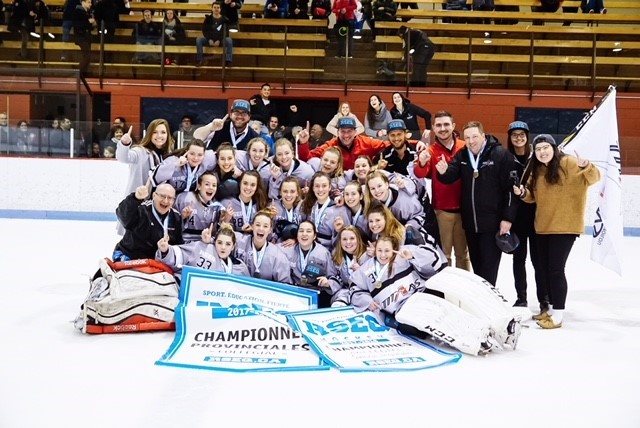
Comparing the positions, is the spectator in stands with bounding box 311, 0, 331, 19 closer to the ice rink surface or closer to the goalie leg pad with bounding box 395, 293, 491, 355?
the ice rink surface

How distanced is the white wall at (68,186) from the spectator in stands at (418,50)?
3.44m

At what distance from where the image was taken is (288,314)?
3.75 meters

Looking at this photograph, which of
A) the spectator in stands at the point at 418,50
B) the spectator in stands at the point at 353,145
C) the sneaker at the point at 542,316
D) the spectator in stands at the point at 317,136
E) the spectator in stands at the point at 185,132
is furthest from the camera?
the spectator in stands at the point at 418,50

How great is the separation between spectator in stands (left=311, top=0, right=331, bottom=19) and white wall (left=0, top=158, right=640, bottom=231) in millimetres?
4882

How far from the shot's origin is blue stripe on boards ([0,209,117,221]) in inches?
363

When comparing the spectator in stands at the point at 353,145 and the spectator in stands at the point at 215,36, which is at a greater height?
the spectator in stands at the point at 215,36

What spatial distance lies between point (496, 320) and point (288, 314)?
1107 mm

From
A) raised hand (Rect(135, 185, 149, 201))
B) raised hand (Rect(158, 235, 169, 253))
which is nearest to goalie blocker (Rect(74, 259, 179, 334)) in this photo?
raised hand (Rect(158, 235, 169, 253))

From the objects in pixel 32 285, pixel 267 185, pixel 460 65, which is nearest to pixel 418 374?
pixel 267 185

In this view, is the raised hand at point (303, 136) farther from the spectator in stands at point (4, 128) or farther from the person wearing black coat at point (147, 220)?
the spectator in stands at point (4, 128)

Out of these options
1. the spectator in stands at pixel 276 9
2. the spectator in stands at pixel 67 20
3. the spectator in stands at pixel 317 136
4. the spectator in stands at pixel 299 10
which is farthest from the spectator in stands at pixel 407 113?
the spectator in stands at pixel 67 20

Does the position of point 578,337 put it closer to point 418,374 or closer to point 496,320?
point 496,320

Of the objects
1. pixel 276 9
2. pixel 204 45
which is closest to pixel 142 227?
pixel 204 45

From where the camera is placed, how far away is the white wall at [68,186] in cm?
911
